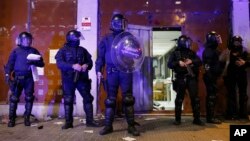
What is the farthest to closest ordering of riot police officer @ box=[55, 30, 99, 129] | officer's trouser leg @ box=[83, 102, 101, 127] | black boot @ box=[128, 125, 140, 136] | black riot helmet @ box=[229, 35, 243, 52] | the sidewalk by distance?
black riot helmet @ box=[229, 35, 243, 52], officer's trouser leg @ box=[83, 102, 101, 127], riot police officer @ box=[55, 30, 99, 129], black boot @ box=[128, 125, 140, 136], the sidewalk

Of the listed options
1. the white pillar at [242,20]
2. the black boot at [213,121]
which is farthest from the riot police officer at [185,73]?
the white pillar at [242,20]

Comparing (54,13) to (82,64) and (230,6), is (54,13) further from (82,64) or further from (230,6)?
(230,6)

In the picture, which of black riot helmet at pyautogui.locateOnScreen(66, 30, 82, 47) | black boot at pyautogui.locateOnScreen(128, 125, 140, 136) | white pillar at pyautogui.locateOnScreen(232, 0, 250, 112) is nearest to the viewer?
black boot at pyautogui.locateOnScreen(128, 125, 140, 136)

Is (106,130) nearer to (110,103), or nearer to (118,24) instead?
(110,103)

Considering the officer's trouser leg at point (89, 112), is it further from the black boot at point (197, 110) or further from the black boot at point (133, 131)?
the black boot at point (197, 110)

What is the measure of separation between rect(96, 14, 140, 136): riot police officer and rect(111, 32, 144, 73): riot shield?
0.10 metres

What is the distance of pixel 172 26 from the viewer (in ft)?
31.0

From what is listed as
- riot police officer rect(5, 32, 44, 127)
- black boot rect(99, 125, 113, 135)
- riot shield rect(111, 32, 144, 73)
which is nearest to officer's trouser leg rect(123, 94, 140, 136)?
black boot rect(99, 125, 113, 135)

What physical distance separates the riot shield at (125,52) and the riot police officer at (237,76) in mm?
3134

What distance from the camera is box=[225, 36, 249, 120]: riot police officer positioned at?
27.0 ft

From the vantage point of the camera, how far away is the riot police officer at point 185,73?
24.7 feet

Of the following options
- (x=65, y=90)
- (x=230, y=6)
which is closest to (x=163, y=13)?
(x=230, y=6)

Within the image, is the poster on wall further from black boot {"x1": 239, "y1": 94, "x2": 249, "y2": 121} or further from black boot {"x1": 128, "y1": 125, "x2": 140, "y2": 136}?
black boot {"x1": 239, "y1": 94, "x2": 249, "y2": 121}

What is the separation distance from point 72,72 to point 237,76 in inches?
169
